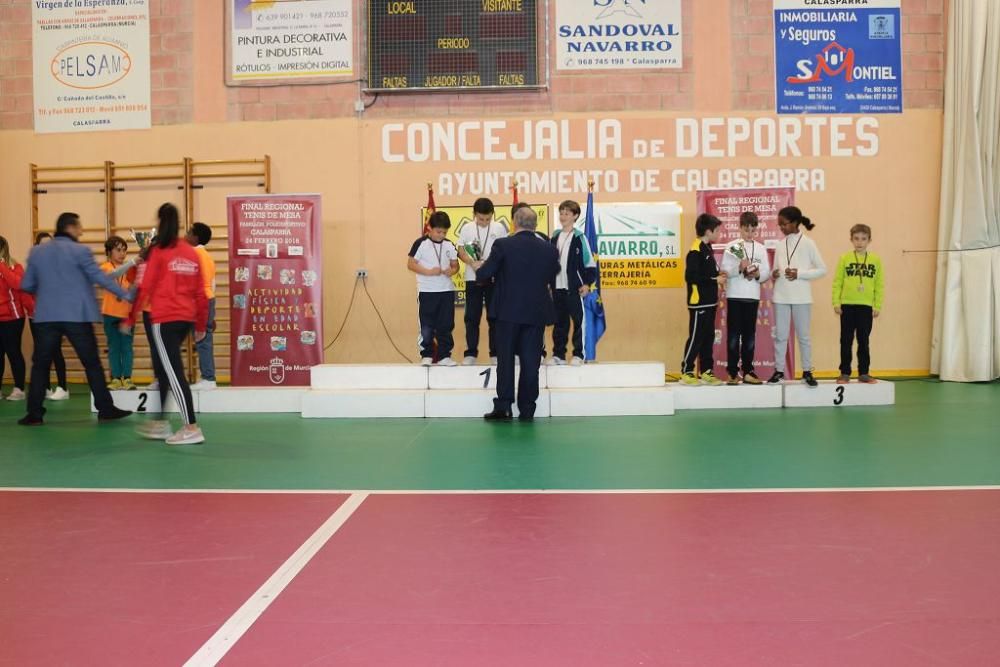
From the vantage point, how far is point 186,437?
5.32m

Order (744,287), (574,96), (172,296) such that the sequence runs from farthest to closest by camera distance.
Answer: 1. (574,96)
2. (744,287)
3. (172,296)

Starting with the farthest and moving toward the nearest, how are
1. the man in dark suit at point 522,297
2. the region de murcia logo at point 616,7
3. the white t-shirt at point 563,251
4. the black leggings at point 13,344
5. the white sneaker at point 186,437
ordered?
the region de murcia logo at point 616,7 → the black leggings at point 13,344 → the white t-shirt at point 563,251 → the man in dark suit at point 522,297 → the white sneaker at point 186,437

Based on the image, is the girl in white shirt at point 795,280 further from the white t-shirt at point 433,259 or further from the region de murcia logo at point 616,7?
the region de murcia logo at point 616,7

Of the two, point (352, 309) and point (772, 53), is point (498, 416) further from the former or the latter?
point (772, 53)

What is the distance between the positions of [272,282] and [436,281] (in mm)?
2035

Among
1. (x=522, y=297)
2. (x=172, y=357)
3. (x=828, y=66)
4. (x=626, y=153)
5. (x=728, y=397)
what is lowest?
(x=728, y=397)

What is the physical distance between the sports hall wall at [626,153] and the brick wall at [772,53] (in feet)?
0.05

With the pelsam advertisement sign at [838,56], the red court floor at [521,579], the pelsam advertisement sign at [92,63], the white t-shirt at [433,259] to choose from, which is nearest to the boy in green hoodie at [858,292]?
the pelsam advertisement sign at [838,56]

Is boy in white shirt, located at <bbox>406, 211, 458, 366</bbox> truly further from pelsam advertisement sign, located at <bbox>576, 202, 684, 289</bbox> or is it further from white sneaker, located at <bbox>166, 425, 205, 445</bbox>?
pelsam advertisement sign, located at <bbox>576, 202, 684, 289</bbox>

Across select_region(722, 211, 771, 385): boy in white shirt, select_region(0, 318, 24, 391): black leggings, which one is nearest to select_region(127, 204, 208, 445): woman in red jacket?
select_region(0, 318, 24, 391): black leggings

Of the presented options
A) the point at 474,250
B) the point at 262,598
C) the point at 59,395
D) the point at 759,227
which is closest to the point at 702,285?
the point at 759,227

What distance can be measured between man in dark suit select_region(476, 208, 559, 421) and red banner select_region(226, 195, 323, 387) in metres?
2.56

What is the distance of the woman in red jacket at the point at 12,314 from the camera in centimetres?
775

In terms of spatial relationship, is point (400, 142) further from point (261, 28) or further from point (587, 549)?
point (587, 549)
